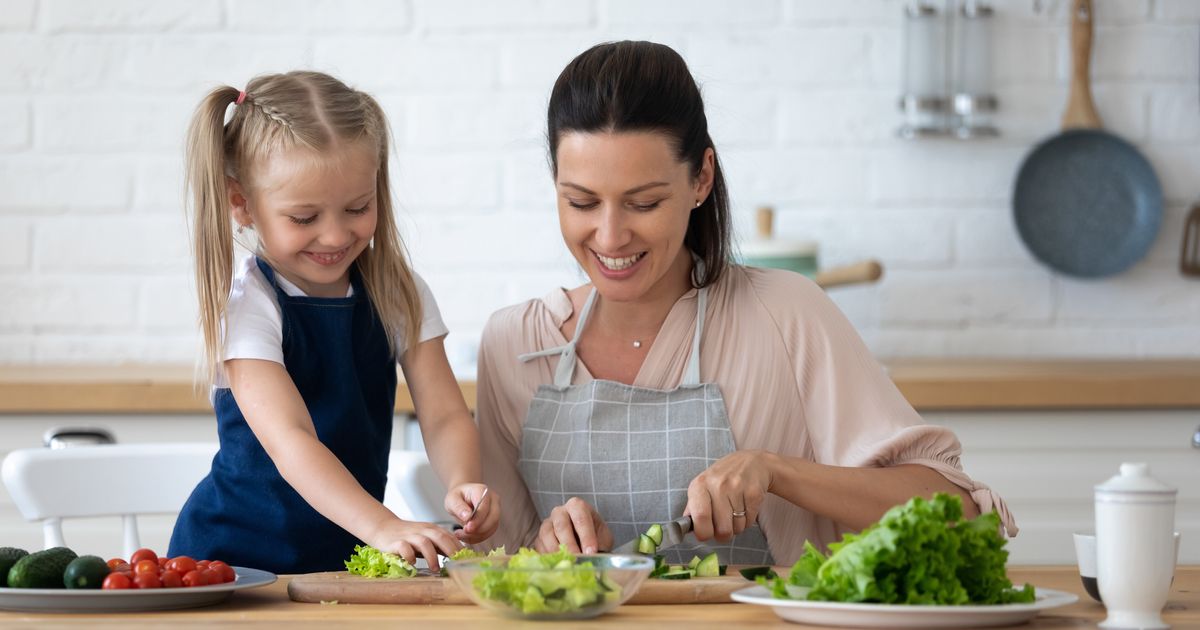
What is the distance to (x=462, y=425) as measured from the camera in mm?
1745

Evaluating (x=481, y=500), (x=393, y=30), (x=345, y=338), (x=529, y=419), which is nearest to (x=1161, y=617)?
(x=481, y=500)

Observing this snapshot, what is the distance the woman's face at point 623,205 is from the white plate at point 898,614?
0.63 meters

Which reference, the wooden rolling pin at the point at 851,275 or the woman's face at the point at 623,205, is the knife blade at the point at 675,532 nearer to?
the woman's face at the point at 623,205

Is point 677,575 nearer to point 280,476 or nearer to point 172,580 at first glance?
point 172,580

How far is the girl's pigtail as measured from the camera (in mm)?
1591

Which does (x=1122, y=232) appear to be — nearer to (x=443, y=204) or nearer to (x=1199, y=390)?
(x=1199, y=390)

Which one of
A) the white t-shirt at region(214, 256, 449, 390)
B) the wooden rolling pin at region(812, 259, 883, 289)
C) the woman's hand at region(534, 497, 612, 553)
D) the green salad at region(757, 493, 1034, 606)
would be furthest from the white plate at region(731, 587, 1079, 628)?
the wooden rolling pin at region(812, 259, 883, 289)

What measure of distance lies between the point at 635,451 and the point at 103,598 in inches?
28.3

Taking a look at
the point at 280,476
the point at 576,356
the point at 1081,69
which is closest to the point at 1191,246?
the point at 1081,69

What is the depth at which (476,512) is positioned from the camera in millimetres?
1482

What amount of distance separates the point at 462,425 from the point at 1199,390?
4.51 feet

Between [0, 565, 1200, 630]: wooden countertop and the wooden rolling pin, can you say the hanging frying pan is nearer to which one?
the wooden rolling pin

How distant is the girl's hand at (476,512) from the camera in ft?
4.86

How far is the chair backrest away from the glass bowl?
80 centimetres
